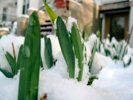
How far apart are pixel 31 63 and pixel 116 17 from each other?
32.7ft

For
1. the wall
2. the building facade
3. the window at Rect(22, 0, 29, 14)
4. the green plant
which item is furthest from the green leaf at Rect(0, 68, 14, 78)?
the wall

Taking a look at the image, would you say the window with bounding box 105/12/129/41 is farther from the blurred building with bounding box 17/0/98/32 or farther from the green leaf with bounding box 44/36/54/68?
the green leaf with bounding box 44/36/54/68

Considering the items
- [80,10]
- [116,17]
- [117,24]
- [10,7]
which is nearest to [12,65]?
[80,10]

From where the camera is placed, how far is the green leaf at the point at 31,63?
30 centimetres

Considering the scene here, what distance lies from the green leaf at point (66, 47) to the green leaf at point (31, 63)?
64 mm

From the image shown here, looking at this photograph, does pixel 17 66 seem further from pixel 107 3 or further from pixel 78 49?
pixel 107 3

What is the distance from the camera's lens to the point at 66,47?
372mm

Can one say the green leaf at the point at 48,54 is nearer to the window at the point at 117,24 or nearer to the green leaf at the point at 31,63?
the green leaf at the point at 31,63

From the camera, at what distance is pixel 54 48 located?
476 mm

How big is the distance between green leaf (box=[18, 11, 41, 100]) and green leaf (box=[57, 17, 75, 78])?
0.06 m

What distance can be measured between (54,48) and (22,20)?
8510mm

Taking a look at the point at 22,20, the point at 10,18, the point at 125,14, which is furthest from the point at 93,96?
the point at 10,18

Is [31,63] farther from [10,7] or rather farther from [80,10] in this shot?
[10,7]

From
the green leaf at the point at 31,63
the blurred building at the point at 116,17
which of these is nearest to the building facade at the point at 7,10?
the blurred building at the point at 116,17
